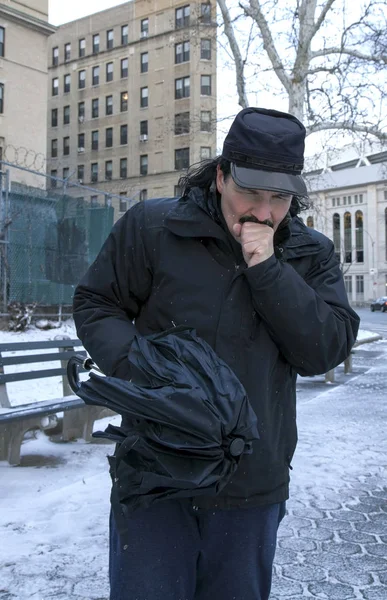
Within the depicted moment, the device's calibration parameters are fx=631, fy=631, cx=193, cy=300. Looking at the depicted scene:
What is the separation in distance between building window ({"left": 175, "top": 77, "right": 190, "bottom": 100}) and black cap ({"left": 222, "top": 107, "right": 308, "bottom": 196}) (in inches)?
1960

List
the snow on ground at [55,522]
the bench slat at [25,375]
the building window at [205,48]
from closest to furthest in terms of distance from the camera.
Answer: the snow on ground at [55,522] → the bench slat at [25,375] → the building window at [205,48]

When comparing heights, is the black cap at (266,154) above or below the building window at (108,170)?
below

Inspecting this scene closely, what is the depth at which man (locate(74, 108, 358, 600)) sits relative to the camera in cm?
165

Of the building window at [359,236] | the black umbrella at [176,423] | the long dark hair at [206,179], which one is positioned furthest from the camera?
the building window at [359,236]

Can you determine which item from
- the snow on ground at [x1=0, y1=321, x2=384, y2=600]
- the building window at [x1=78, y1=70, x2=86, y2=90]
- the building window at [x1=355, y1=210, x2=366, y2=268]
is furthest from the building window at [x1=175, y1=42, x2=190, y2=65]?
the snow on ground at [x1=0, y1=321, x2=384, y2=600]

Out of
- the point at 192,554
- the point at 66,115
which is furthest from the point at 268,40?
A: the point at 66,115

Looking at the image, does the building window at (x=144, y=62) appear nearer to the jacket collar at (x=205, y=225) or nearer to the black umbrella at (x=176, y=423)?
the jacket collar at (x=205, y=225)

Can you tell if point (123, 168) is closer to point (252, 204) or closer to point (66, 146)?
point (66, 146)

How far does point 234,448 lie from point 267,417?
0.23 metres

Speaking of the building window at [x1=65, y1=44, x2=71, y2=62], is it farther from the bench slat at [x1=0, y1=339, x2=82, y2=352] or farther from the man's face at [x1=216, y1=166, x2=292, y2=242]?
the man's face at [x1=216, y1=166, x2=292, y2=242]

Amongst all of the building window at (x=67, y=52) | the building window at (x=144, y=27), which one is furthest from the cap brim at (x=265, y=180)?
the building window at (x=67, y=52)

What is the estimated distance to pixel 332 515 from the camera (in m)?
4.21

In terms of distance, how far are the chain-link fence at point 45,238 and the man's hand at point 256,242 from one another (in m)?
10.8

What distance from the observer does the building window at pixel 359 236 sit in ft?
286
